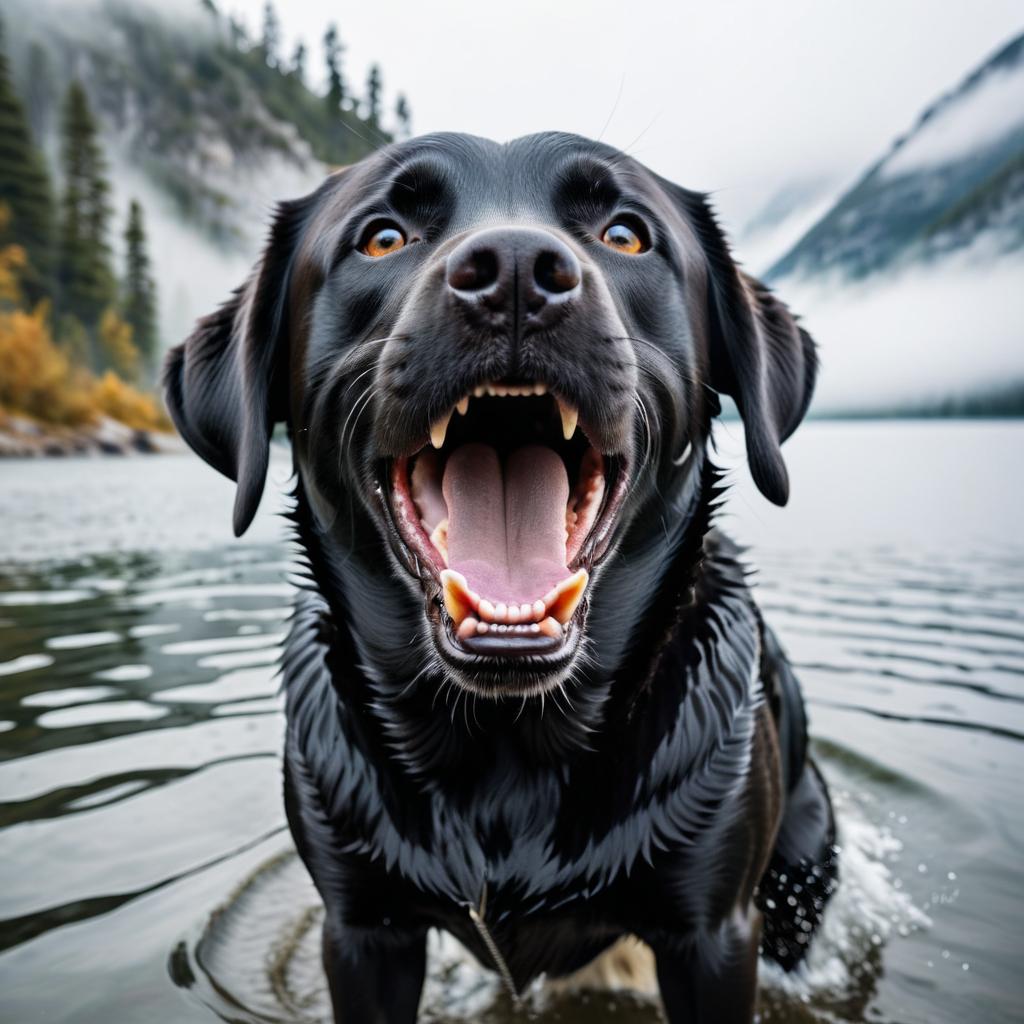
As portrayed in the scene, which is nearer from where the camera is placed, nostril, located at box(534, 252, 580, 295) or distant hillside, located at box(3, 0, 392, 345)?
nostril, located at box(534, 252, 580, 295)

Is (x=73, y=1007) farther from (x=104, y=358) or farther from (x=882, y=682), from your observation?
(x=104, y=358)

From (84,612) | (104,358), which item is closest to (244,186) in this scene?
(104,358)

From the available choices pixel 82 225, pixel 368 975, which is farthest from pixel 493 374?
pixel 82 225

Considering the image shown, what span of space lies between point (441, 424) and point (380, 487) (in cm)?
28

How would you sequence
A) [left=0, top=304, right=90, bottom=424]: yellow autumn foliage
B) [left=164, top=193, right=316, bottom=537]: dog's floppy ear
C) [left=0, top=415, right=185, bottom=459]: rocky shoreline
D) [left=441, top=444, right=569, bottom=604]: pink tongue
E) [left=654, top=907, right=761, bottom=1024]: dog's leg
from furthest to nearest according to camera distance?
[left=0, top=304, right=90, bottom=424]: yellow autumn foliage
[left=0, top=415, right=185, bottom=459]: rocky shoreline
[left=164, top=193, right=316, bottom=537]: dog's floppy ear
[left=654, top=907, right=761, bottom=1024]: dog's leg
[left=441, top=444, right=569, bottom=604]: pink tongue

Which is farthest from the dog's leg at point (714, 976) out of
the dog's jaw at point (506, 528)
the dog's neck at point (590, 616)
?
the dog's jaw at point (506, 528)

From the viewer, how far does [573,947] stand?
204 cm

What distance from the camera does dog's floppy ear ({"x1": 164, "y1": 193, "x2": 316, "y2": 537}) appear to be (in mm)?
2209

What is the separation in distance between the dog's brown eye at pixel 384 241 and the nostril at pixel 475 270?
23.3 inches

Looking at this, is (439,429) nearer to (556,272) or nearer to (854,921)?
(556,272)

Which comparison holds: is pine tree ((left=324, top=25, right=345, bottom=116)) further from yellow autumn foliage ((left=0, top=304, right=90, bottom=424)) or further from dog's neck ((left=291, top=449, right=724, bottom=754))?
dog's neck ((left=291, top=449, right=724, bottom=754))

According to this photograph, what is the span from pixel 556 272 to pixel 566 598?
61 centimetres

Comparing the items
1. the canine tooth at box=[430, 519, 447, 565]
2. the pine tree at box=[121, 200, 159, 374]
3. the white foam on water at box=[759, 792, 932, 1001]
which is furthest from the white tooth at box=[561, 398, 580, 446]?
the pine tree at box=[121, 200, 159, 374]

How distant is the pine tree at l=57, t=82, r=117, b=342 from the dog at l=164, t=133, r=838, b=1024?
249 feet
